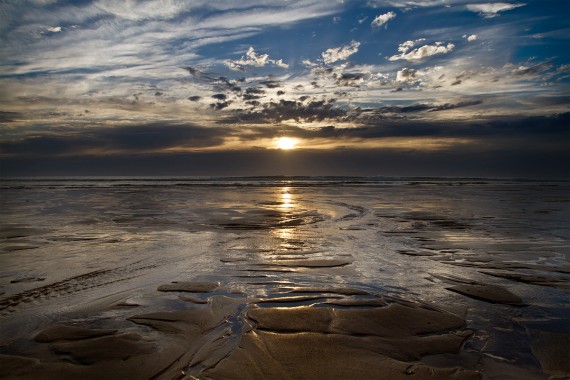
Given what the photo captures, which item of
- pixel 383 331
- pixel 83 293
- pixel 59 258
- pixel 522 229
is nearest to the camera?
pixel 383 331

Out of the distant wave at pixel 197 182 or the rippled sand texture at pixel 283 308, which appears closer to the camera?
the rippled sand texture at pixel 283 308

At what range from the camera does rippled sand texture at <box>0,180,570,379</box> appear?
372 centimetres

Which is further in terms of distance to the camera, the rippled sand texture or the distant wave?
the distant wave

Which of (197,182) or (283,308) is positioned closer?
(283,308)

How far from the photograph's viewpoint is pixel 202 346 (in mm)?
4086

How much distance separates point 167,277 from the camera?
6902 millimetres

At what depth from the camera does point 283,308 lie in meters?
5.22

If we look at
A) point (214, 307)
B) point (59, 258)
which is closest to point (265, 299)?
point (214, 307)

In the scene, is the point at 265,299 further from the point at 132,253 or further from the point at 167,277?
the point at 132,253

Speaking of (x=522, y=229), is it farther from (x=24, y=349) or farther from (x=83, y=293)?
(x=24, y=349)

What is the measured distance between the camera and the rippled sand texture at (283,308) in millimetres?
3721

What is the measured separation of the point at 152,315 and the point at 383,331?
300 cm

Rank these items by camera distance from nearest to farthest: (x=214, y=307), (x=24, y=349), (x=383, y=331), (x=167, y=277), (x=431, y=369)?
1. (x=431, y=369)
2. (x=24, y=349)
3. (x=383, y=331)
4. (x=214, y=307)
5. (x=167, y=277)

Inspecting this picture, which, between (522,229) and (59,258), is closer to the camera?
(59,258)
